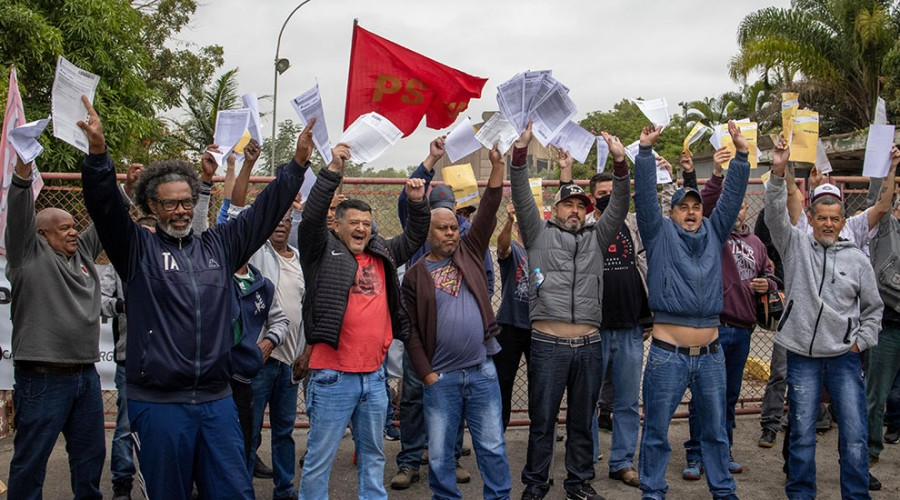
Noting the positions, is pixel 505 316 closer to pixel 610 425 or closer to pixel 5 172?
pixel 610 425

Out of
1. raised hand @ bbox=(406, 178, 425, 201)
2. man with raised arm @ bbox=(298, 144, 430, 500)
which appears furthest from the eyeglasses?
raised hand @ bbox=(406, 178, 425, 201)

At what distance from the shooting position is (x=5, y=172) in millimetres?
3654

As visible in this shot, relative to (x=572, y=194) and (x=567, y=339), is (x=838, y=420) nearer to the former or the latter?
(x=567, y=339)

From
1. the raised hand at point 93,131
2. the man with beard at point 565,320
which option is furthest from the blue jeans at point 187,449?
the man with beard at point 565,320

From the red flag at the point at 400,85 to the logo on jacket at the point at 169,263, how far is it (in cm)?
195

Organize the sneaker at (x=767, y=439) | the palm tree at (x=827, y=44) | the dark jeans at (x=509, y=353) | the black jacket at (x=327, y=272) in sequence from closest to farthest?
1. the black jacket at (x=327, y=272)
2. the dark jeans at (x=509, y=353)
3. the sneaker at (x=767, y=439)
4. the palm tree at (x=827, y=44)

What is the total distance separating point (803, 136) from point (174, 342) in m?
4.38

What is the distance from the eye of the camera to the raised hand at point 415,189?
487 cm

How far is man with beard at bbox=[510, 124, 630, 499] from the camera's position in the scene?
16.9 feet

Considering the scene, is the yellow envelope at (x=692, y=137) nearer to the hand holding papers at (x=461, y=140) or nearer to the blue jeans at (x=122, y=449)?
the hand holding papers at (x=461, y=140)

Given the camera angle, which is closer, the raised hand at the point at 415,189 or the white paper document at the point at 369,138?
the white paper document at the point at 369,138

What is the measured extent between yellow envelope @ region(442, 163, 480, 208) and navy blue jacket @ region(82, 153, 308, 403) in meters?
2.49

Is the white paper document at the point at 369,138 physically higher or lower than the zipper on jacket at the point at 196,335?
higher

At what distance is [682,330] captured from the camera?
5.03 meters
